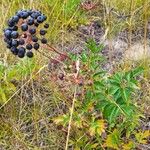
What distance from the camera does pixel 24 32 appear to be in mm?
1796

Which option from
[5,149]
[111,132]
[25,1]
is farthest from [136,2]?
[5,149]

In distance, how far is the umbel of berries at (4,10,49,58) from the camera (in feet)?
5.79

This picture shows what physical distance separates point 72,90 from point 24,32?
57cm

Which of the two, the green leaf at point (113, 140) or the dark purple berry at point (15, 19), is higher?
the dark purple berry at point (15, 19)

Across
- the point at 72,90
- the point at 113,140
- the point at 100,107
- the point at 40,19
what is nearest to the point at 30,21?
the point at 40,19

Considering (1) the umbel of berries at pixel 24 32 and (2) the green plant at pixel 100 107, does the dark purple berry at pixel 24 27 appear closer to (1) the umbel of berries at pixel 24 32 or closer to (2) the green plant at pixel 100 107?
(1) the umbel of berries at pixel 24 32

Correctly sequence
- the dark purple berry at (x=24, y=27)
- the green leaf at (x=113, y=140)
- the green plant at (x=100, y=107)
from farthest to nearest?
the green leaf at (x=113, y=140) < the green plant at (x=100, y=107) < the dark purple berry at (x=24, y=27)

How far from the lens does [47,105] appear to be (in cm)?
242

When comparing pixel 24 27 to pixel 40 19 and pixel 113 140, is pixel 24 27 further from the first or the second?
pixel 113 140

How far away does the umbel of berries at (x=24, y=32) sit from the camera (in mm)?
1766

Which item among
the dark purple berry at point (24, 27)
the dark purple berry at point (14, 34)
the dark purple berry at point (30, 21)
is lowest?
the dark purple berry at point (14, 34)

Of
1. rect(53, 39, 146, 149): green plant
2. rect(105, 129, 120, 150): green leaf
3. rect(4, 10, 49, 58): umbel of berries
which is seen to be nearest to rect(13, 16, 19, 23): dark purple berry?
rect(4, 10, 49, 58): umbel of berries

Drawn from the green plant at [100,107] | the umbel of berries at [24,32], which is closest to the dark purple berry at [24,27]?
the umbel of berries at [24,32]

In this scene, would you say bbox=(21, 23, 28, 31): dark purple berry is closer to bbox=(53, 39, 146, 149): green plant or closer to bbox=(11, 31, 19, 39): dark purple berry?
bbox=(11, 31, 19, 39): dark purple berry
